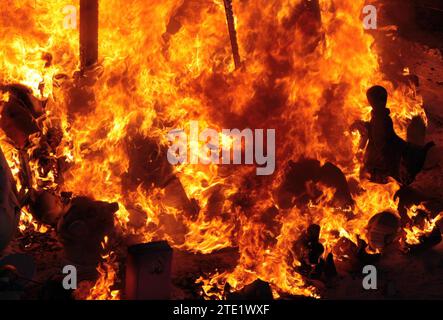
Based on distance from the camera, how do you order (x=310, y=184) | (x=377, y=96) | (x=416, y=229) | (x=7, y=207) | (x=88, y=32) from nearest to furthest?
1. (x=7, y=207)
2. (x=416, y=229)
3. (x=310, y=184)
4. (x=377, y=96)
5. (x=88, y=32)

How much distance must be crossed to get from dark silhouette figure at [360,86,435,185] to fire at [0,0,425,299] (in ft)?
1.06

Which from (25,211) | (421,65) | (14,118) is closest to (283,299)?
(25,211)

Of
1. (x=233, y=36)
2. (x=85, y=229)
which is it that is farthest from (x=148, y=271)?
(x=233, y=36)

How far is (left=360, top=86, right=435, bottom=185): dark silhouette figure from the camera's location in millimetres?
10328

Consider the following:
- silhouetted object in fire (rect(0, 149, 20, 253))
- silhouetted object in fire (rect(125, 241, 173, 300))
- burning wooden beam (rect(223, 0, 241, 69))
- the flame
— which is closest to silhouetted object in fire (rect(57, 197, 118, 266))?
silhouetted object in fire (rect(0, 149, 20, 253))

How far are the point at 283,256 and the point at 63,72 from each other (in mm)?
5752

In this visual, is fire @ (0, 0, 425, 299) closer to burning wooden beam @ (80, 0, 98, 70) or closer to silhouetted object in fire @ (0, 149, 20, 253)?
burning wooden beam @ (80, 0, 98, 70)

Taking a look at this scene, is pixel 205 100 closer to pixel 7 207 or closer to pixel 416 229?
pixel 7 207

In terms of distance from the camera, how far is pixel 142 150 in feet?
33.3

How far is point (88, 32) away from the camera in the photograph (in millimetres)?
10961

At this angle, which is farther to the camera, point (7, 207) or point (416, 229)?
point (416, 229)

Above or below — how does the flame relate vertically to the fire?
below

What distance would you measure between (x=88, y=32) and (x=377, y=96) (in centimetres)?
566
